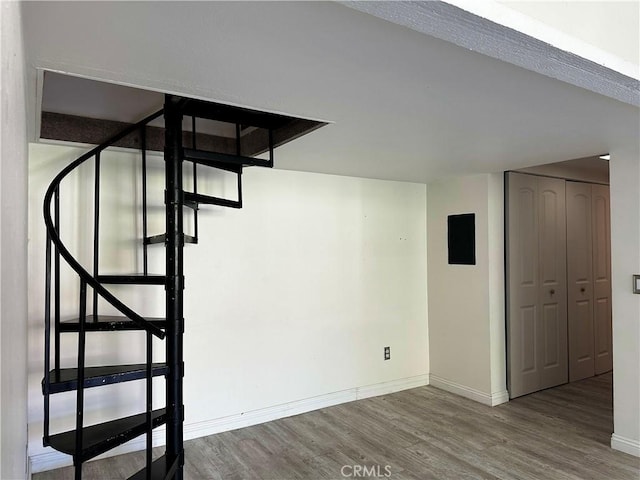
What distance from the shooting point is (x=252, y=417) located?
3.49 meters

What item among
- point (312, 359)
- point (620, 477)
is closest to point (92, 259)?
point (312, 359)

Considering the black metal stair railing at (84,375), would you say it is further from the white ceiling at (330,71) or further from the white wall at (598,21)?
the white wall at (598,21)

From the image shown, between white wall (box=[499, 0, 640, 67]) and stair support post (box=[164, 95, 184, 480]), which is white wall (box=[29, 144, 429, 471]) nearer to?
stair support post (box=[164, 95, 184, 480])

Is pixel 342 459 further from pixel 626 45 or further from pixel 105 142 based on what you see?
pixel 626 45

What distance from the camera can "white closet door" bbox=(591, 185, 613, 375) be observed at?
15.6 ft

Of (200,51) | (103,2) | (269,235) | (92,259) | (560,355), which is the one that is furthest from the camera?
(560,355)

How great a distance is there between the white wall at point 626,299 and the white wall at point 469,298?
1.00 m

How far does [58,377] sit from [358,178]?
2849mm

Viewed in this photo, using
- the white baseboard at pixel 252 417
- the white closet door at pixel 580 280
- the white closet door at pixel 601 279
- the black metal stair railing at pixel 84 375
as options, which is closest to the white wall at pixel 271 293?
the white baseboard at pixel 252 417

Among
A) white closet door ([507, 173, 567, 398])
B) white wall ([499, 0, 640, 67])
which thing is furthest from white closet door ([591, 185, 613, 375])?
white wall ([499, 0, 640, 67])

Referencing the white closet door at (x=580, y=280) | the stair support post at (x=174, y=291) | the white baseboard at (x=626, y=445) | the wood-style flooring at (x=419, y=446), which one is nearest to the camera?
the stair support post at (x=174, y=291)

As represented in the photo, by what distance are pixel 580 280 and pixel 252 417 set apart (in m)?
3.56

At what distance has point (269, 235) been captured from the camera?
3613 millimetres

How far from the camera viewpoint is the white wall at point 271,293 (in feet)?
9.55
